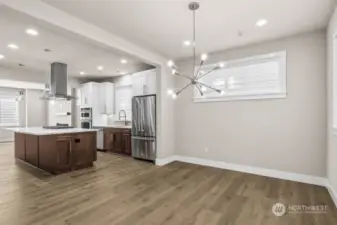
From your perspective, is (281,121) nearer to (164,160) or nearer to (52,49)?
(164,160)

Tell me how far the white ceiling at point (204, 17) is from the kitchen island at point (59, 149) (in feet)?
8.72

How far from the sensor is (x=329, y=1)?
2707mm

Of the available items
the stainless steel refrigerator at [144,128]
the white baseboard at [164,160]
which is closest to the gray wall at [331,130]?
the white baseboard at [164,160]

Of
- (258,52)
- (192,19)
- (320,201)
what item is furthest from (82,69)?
(320,201)

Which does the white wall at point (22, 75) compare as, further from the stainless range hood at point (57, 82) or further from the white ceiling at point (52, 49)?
the stainless range hood at point (57, 82)

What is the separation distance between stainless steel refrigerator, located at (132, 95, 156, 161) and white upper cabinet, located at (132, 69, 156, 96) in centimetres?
21

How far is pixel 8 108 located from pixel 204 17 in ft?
31.7

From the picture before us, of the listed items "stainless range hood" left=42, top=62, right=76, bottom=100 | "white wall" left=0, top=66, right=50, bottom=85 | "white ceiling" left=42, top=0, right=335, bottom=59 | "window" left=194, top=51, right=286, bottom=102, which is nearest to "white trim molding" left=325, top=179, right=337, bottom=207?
"window" left=194, top=51, right=286, bottom=102

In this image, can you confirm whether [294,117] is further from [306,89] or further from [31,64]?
[31,64]

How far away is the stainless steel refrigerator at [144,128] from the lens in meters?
5.31

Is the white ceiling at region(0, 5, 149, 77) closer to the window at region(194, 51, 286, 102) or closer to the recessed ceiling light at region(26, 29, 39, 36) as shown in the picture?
the recessed ceiling light at region(26, 29, 39, 36)

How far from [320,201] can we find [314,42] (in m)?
2.91

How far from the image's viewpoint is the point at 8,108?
8.55 metres

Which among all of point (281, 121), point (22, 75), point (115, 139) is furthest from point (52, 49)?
point (281, 121)
